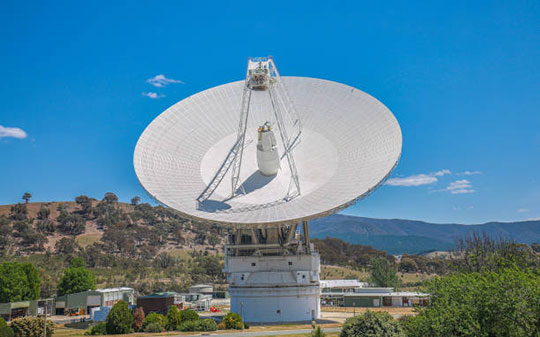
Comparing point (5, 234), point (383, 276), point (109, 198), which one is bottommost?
point (383, 276)

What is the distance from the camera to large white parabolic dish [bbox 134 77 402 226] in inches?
1444

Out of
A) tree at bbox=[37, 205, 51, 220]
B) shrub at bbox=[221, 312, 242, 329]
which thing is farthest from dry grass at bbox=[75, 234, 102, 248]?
shrub at bbox=[221, 312, 242, 329]

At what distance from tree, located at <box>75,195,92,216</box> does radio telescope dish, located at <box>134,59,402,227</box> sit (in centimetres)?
11894

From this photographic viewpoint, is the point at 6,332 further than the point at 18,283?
No

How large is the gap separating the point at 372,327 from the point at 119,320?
2206 centimetres

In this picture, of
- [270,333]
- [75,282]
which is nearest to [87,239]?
[75,282]

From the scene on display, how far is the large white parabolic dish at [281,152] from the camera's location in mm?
36688

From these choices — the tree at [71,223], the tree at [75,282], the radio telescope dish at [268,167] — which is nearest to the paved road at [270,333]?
the radio telescope dish at [268,167]

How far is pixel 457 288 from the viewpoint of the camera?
25.4 m

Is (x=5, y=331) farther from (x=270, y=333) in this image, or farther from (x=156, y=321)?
(x=270, y=333)

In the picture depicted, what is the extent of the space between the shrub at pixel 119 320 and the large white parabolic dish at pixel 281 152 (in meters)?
9.80

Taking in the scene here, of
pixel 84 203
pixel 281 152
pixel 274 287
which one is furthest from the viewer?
pixel 84 203

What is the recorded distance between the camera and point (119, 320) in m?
39.2

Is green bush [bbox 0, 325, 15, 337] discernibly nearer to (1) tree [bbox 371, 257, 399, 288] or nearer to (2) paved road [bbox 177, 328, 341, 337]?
(2) paved road [bbox 177, 328, 341, 337]
